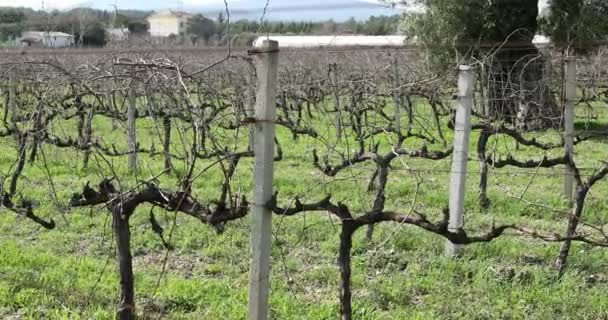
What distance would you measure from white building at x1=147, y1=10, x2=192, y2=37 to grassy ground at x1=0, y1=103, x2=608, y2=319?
2.57 feet

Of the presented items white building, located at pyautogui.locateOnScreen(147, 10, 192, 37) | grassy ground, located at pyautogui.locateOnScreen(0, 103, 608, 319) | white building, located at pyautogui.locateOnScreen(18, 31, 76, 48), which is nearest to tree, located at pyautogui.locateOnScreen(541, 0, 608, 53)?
grassy ground, located at pyautogui.locateOnScreen(0, 103, 608, 319)

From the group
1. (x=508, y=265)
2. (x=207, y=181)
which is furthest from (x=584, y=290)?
(x=207, y=181)

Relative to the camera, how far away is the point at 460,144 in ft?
14.9

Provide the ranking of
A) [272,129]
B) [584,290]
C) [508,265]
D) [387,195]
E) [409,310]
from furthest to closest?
1. [387,195]
2. [508,265]
3. [584,290]
4. [409,310]
5. [272,129]

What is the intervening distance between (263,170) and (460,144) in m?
2.35

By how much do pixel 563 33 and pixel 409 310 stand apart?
438 inches

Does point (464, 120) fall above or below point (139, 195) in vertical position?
above

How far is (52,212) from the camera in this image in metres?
5.80

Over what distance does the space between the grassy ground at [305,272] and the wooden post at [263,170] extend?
53cm

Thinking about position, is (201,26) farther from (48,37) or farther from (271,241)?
(48,37)

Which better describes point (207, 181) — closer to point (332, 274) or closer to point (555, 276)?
point (332, 274)

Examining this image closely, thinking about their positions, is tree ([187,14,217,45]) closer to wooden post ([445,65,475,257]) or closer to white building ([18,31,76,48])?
wooden post ([445,65,475,257])

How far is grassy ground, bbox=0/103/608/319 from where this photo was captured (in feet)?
12.0

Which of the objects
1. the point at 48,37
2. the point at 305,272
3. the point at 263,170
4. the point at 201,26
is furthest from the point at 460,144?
the point at 48,37
